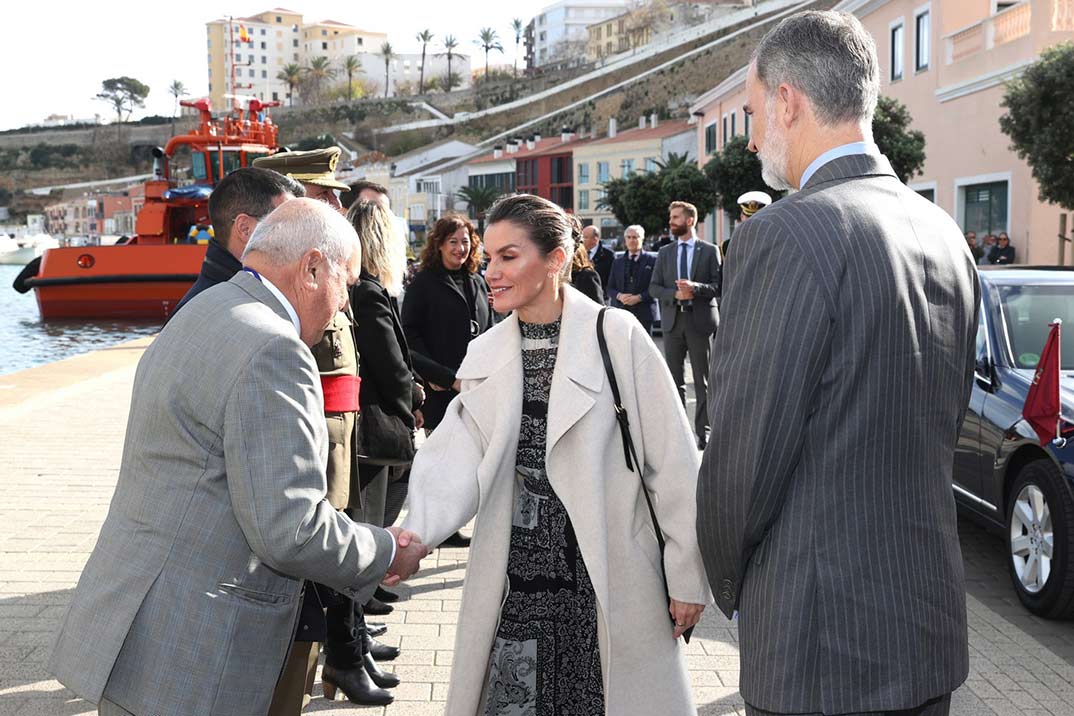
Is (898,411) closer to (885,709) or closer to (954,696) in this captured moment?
(885,709)

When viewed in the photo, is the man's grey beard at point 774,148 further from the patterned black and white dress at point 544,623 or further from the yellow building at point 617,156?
the yellow building at point 617,156

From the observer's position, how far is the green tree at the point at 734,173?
36469 millimetres

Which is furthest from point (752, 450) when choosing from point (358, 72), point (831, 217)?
point (358, 72)

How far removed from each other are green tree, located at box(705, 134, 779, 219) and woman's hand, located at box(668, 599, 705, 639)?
33657 mm

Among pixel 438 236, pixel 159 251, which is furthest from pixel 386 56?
pixel 438 236

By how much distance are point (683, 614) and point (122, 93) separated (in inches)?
7534

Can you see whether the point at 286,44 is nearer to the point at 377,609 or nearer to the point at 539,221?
the point at 377,609

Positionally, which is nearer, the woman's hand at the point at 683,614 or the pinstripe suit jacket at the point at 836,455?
the pinstripe suit jacket at the point at 836,455

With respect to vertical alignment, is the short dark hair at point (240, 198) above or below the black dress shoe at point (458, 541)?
above

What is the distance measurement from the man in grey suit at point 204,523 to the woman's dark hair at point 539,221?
1.11m

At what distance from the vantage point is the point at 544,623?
335cm

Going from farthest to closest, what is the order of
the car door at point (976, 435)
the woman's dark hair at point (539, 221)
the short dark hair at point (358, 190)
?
the car door at point (976, 435)
the short dark hair at point (358, 190)
the woman's dark hair at point (539, 221)

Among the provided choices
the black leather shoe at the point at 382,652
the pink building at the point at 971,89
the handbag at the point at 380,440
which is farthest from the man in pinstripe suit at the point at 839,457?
the pink building at the point at 971,89

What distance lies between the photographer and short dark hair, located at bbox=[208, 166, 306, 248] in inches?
148
